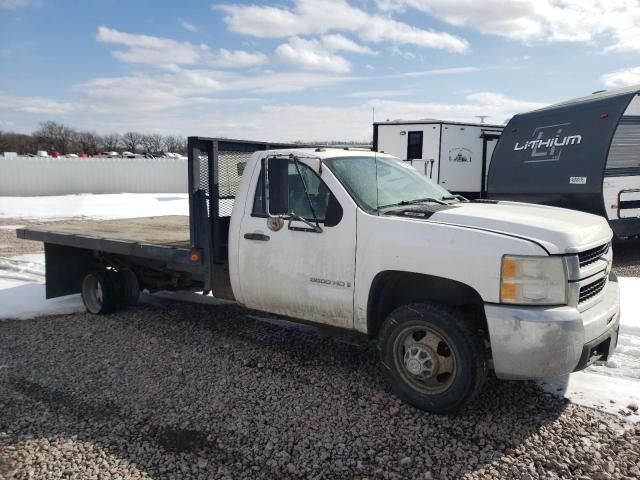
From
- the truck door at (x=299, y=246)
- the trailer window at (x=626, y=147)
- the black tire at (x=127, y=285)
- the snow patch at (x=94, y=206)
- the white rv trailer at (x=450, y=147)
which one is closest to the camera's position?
the truck door at (x=299, y=246)

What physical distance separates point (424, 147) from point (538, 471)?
13720mm

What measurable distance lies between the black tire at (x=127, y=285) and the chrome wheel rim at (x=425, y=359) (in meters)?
3.90

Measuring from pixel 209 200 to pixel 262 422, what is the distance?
2.28m

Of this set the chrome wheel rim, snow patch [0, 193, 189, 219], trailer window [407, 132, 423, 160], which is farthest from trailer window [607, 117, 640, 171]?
snow patch [0, 193, 189, 219]

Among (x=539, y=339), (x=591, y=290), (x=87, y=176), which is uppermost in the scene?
(x=87, y=176)

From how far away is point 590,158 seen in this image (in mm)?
9234

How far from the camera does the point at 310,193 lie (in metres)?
4.58

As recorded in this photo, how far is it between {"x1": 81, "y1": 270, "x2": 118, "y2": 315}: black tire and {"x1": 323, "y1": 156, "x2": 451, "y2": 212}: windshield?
351 cm

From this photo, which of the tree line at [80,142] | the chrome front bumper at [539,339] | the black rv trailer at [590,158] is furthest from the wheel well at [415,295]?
the tree line at [80,142]

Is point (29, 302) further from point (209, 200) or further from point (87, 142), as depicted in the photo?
point (87, 142)

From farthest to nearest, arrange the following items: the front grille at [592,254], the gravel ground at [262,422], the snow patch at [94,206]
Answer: the snow patch at [94,206] → the front grille at [592,254] → the gravel ground at [262,422]

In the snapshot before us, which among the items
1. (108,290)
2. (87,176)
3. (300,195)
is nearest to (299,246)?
(300,195)

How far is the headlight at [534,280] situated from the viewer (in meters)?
3.43

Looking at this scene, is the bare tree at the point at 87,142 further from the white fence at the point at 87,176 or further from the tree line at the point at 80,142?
the white fence at the point at 87,176
